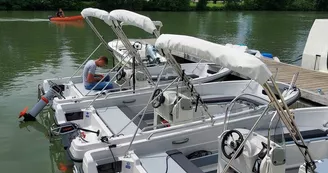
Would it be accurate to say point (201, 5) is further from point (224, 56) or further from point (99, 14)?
point (224, 56)

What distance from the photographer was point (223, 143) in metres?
4.32

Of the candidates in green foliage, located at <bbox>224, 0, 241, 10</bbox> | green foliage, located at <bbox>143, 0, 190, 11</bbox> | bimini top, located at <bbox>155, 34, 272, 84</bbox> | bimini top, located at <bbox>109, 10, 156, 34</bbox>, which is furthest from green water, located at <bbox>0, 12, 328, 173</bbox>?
green foliage, located at <bbox>224, 0, 241, 10</bbox>

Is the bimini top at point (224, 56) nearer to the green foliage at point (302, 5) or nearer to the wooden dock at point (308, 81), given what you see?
the wooden dock at point (308, 81)

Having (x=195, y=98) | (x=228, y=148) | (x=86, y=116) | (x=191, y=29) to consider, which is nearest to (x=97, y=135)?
(x=86, y=116)

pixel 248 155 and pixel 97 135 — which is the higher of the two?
Result: pixel 248 155

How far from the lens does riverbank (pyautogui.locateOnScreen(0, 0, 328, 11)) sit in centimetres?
4162

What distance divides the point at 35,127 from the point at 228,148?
5.31 meters

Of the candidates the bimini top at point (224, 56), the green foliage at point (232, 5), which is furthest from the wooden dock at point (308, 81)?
the green foliage at point (232, 5)

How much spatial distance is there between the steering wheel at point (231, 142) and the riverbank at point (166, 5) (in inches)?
1613

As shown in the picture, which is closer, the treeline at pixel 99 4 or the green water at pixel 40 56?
the green water at pixel 40 56

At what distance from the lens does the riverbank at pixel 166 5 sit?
41625 millimetres

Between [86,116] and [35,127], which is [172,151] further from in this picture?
[35,127]

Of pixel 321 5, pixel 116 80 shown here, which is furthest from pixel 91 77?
pixel 321 5

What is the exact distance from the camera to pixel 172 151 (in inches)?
215
